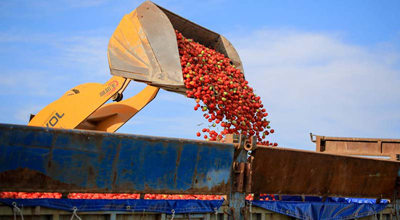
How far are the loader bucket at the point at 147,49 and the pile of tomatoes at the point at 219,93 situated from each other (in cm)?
34

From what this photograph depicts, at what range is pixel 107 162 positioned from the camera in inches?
218

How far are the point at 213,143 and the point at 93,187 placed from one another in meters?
1.63

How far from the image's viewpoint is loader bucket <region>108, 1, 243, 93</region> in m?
9.86

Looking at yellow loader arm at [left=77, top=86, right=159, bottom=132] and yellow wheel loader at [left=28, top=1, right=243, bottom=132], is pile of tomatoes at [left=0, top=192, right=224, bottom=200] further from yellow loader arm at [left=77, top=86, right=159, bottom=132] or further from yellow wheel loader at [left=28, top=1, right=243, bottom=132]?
yellow loader arm at [left=77, top=86, right=159, bottom=132]

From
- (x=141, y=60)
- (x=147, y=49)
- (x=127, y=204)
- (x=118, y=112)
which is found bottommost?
(x=127, y=204)

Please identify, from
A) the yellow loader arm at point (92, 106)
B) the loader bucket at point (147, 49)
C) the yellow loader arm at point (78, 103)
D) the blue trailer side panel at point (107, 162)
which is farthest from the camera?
the yellow loader arm at point (92, 106)

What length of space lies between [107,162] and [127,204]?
1.81ft

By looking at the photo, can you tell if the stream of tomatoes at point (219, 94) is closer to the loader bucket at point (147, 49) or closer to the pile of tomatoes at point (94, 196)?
the loader bucket at point (147, 49)

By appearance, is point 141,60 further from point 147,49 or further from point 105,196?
point 105,196

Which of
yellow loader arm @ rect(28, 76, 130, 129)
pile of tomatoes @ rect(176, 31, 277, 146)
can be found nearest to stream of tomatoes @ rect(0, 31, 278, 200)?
pile of tomatoes @ rect(176, 31, 277, 146)

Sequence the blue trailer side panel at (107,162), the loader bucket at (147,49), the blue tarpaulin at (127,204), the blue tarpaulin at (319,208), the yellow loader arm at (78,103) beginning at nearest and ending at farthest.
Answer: the blue trailer side panel at (107,162) < the blue tarpaulin at (127,204) < the blue tarpaulin at (319,208) < the loader bucket at (147,49) < the yellow loader arm at (78,103)

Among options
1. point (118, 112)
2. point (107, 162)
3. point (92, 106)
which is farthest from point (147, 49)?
point (107, 162)

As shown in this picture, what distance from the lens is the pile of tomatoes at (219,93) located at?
9953 millimetres

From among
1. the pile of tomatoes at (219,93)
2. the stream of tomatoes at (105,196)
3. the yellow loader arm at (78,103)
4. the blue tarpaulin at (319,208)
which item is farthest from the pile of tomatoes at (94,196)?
the yellow loader arm at (78,103)
